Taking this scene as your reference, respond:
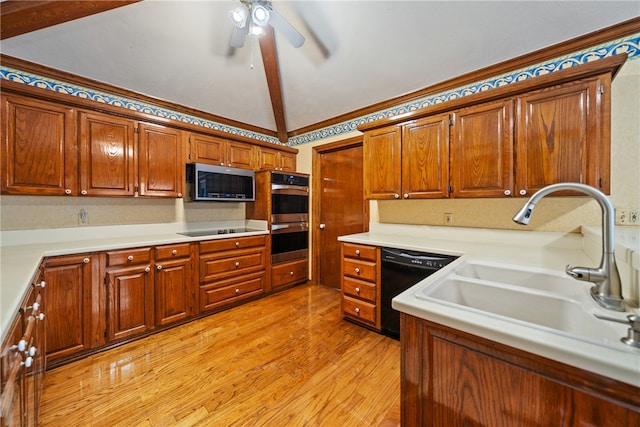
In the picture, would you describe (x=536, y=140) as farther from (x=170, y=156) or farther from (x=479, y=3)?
(x=170, y=156)

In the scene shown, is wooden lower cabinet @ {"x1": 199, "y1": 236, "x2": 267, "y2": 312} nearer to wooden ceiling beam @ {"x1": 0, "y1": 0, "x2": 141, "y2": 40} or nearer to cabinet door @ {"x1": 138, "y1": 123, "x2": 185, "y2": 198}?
cabinet door @ {"x1": 138, "y1": 123, "x2": 185, "y2": 198}

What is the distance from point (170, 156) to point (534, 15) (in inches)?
139

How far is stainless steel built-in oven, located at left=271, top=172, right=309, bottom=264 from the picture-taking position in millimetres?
3404

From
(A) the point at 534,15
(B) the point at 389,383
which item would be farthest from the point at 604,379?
(A) the point at 534,15

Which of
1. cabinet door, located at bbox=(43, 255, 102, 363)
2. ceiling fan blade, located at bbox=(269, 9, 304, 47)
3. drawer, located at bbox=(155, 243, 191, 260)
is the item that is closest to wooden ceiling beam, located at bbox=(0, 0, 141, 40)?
ceiling fan blade, located at bbox=(269, 9, 304, 47)

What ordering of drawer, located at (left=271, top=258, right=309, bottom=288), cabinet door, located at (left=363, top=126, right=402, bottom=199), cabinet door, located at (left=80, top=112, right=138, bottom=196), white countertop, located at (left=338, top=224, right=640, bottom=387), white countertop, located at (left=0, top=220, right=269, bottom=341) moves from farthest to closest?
1. drawer, located at (left=271, top=258, right=309, bottom=288)
2. cabinet door, located at (left=363, top=126, right=402, bottom=199)
3. cabinet door, located at (left=80, top=112, right=138, bottom=196)
4. white countertop, located at (left=0, top=220, right=269, bottom=341)
5. white countertop, located at (left=338, top=224, right=640, bottom=387)

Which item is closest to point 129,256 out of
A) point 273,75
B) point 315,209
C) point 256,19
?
point 256,19

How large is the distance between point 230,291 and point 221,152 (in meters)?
1.75

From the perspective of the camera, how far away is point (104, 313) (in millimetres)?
2074

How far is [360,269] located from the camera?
8.09ft

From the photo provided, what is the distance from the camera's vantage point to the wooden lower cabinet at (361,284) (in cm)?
237

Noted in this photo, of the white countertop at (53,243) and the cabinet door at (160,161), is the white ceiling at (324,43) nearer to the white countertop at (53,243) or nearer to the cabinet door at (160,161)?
the cabinet door at (160,161)

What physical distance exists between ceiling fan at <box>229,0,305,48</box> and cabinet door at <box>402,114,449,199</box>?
1372mm

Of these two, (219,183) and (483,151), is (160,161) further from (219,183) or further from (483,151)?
(483,151)
